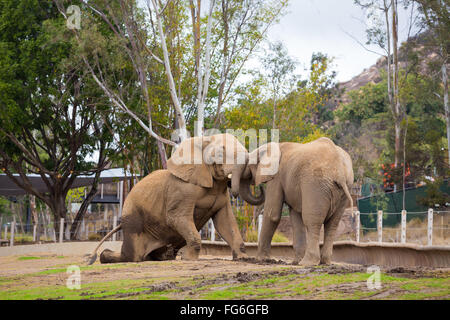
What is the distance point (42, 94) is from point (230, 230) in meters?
18.4

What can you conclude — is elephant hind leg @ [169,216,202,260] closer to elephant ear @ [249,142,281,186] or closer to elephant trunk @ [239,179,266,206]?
elephant trunk @ [239,179,266,206]

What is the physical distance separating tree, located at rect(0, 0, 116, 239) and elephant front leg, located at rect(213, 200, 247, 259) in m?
15.1

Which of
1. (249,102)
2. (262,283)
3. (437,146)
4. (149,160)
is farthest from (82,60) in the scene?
(262,283)

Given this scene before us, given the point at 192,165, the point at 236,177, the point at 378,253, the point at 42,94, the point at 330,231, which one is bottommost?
the point at 378,253

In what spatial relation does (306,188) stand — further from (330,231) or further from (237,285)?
Answer: (237,285)

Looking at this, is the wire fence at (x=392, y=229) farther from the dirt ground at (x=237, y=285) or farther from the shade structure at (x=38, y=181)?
the dirt ground at (x=237, y=285)

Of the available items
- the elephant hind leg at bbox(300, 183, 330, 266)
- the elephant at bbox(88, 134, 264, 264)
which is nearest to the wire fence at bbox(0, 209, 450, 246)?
the elephant at bbox(88, 134, 264, 264)

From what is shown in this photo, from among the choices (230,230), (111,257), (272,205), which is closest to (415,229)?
(230,230)

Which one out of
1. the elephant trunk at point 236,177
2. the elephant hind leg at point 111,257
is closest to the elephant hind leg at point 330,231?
the elephant trunk at point 236,177

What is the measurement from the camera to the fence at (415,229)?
51.0 ft

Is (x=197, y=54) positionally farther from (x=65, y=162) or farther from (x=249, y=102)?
(x=65, y=162)

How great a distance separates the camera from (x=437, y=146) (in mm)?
30359

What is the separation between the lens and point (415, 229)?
18188 millimetres
